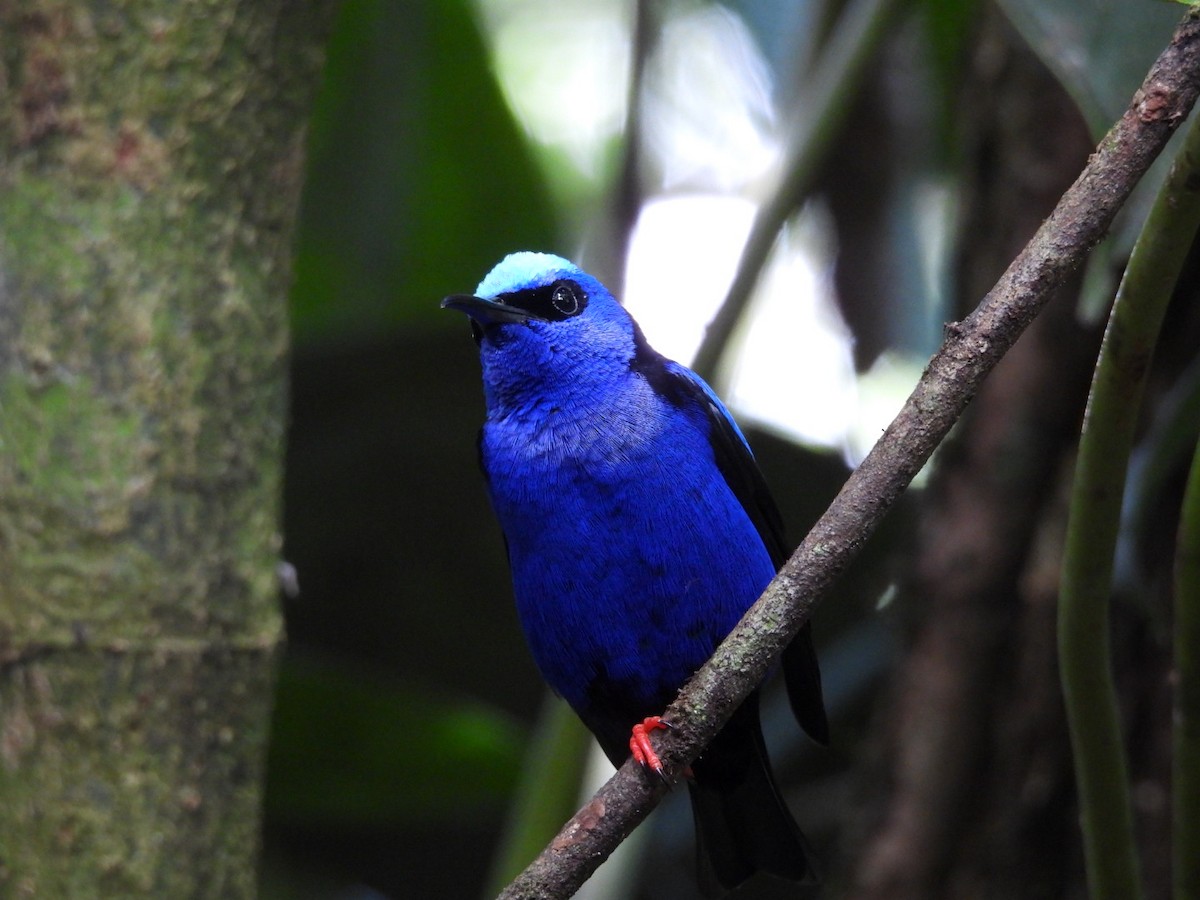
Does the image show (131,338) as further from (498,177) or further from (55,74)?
(498,177)

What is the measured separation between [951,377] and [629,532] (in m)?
1.17

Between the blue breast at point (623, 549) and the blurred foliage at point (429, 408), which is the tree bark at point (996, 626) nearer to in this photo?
the blurred foliage at point (429, 408)

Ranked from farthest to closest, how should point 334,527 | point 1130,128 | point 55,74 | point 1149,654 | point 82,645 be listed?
point 334,527, point 1149,654, point 55,74, point 82,645, point 1130,128

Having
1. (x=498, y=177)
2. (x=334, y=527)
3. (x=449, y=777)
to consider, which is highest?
(x=498, y=177)

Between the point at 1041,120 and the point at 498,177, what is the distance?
1.66 metres

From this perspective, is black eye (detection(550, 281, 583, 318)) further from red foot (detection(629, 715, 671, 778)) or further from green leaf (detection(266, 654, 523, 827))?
green leaf (detection(266, 654, 523, 827))

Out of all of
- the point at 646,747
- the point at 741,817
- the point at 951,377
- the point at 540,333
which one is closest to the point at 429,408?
the point at 540,333

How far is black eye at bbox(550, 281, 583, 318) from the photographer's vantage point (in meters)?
3.16

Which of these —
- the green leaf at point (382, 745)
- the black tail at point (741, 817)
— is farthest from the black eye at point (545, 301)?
the green leaf at point (382, 745)

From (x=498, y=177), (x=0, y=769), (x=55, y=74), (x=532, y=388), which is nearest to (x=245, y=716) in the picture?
(x=0, y=769)

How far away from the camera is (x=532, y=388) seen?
3.07 m

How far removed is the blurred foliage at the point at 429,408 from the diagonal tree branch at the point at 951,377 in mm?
2101

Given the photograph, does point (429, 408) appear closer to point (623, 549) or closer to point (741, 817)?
point (623, 549)

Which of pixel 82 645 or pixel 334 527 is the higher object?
pixel 82 645
